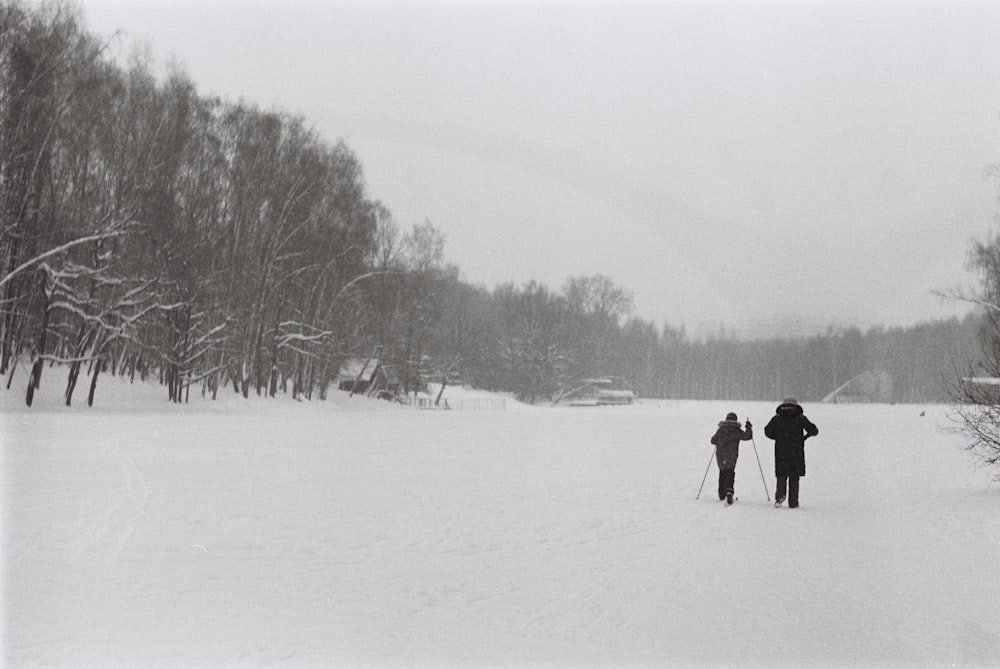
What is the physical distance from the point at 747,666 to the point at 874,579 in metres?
2.96

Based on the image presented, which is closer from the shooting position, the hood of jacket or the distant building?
the hood of jacket

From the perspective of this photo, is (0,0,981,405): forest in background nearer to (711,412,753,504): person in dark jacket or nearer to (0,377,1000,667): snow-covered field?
(711,412,753,504): person in dark jacket

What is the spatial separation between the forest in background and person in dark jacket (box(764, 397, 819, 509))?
3.67 m

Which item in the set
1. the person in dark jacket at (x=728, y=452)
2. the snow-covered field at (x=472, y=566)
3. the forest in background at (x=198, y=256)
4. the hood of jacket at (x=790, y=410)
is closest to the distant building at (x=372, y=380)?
the forest in background at (x=198, y=256)

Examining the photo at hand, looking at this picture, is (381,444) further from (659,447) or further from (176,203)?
(176,203)

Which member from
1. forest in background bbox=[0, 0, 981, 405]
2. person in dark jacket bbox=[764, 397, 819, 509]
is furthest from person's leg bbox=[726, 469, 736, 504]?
forest in background bbox=[0, 0, 981, 405]

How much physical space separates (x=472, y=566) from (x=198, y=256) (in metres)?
28.2

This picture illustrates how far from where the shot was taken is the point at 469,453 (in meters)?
19.5

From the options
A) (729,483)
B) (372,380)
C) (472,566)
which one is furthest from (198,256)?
(472,566)

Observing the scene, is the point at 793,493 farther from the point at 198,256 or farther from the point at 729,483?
the point at 198,256

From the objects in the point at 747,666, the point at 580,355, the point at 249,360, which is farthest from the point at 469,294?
the point at 747,666

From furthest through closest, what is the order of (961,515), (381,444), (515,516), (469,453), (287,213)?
1. (287,213)
2. (381,444)
3. (469,453)
4. (961,515)
5. (515,516)

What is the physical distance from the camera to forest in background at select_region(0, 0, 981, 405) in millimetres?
22625

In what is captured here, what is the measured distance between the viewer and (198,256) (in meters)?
31.8
